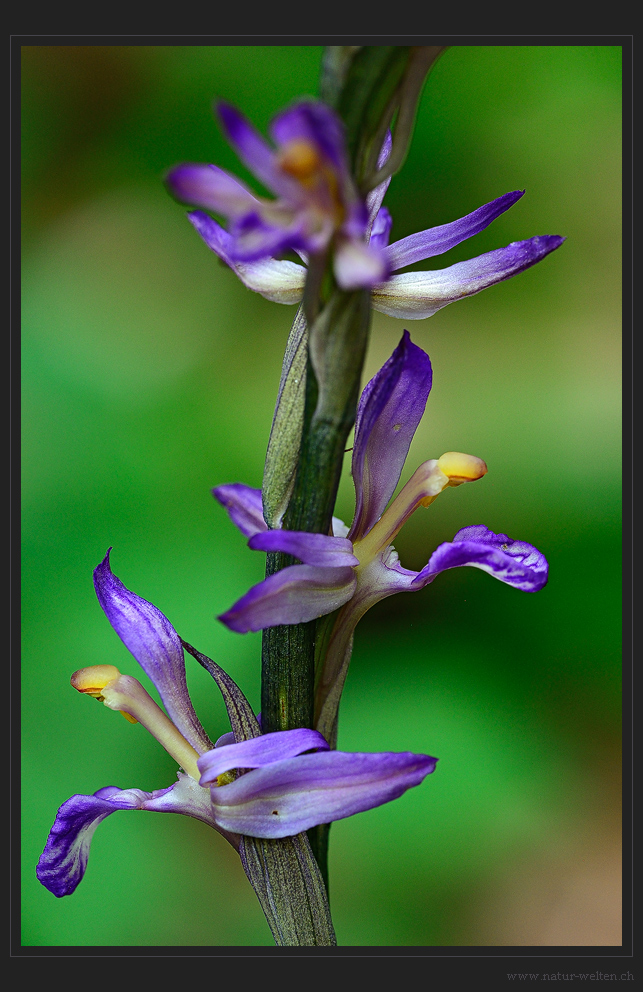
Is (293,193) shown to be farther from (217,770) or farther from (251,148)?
(217,770)

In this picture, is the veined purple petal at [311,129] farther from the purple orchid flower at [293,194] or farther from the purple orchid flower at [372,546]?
the purple orchid flower at [372,546]

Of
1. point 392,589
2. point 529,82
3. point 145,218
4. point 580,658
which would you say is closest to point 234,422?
point 145,218

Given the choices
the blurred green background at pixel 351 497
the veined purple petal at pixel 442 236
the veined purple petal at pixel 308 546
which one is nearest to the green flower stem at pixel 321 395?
the veined purple petal at pixel 308 546

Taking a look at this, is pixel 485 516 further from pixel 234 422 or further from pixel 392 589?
pixel 392 589

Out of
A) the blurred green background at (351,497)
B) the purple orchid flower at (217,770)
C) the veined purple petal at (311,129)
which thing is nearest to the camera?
the veined purple petal at (311,129)

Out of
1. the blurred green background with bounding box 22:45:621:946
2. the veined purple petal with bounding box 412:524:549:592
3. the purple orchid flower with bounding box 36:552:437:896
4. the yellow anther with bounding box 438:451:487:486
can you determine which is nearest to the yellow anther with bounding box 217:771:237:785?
the purple orchid flower with bounding box 36:552:437:896

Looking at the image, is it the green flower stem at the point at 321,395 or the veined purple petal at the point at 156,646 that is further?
the veined purple petal at the point at 156,646

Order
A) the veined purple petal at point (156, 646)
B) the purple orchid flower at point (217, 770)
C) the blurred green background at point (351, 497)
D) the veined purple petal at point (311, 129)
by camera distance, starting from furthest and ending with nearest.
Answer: the blurred green background at point (351, 497) < the veined purple petal at point (156, 646) < the purple orchid flower at point (217, 770) < the veined purple petal at point (311, 129)

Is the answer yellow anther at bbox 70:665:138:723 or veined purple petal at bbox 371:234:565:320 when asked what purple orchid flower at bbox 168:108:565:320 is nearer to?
veined purple petal at bbox 371:234:565:320
